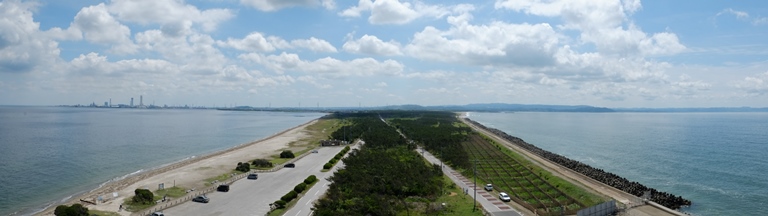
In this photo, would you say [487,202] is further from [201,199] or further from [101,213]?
[101,213]

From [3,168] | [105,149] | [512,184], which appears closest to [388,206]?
[512,184]

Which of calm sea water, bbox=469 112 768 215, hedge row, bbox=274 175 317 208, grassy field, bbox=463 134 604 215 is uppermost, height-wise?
hedge row, bbox=274 175 317 208

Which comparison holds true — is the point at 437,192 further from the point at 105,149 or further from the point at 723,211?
the point at 105,149

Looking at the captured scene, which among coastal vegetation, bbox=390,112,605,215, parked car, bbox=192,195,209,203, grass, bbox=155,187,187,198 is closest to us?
parked car, bbox=192,195,209,203

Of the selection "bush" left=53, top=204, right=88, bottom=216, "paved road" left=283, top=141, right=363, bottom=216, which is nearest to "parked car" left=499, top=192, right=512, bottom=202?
"paved road" left=283, top=141, right=363, bottom=216

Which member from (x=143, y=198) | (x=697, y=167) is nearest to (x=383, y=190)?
(x=143, y=198)

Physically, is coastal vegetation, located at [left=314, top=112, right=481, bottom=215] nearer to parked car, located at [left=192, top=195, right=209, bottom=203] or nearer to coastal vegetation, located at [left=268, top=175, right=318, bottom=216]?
coastal vegetation, located at [left=268, top=175, right=318, bottom=216]

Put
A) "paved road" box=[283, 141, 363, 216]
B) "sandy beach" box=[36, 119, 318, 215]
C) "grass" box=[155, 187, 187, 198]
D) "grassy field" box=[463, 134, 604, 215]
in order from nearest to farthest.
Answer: "paved road" box=[283, 141, 363, 216]
"grassy field" box=[463, 134, 604, 215]
"sandy beach" box=[36, 119, 318, 215]
"grass" box=[155, 187, 187, 198]

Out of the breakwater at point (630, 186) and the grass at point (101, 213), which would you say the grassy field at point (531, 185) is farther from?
the grass at point (101, 213)
